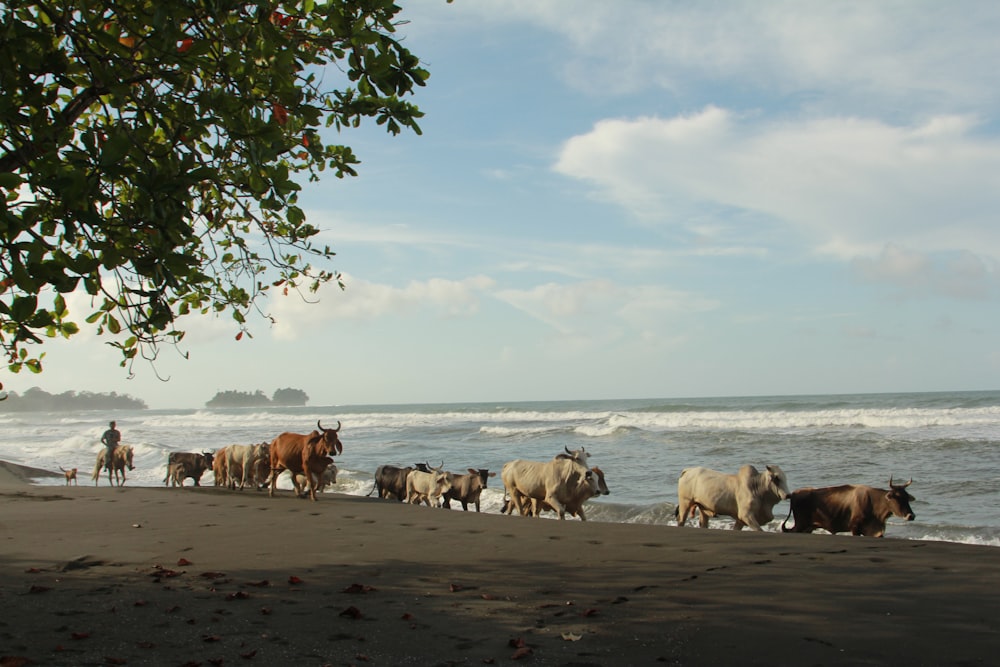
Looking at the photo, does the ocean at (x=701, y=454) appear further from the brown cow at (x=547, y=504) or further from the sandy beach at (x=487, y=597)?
the sandy beach at (x=487, y=597)

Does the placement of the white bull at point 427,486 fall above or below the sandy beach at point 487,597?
below

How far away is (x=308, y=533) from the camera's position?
377 inches

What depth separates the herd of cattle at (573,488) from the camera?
36.7ft

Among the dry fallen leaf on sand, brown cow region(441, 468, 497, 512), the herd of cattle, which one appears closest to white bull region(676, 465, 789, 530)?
the herd of cattle

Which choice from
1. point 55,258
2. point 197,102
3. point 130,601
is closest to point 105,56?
point 197,102

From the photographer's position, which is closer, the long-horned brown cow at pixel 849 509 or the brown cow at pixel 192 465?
the long-horned brown cow at pixel 849 509

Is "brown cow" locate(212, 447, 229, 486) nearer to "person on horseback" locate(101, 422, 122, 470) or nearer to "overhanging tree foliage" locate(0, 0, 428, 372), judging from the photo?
"person on horseback" locate(101, 422, 122, 470)

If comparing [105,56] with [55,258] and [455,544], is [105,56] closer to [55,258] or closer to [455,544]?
[55,258]

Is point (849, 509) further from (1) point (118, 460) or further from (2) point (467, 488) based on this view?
(1) point (118, 460)

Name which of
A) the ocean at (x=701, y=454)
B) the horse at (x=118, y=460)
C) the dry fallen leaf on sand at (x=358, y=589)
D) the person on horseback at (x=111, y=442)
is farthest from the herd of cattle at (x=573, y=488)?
the dry fallen leaf on sand at (x=358, y=589)

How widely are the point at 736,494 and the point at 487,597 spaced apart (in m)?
7.04

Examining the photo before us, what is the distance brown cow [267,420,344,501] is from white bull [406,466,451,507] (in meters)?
2.02

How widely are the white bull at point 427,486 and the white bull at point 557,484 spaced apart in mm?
1887

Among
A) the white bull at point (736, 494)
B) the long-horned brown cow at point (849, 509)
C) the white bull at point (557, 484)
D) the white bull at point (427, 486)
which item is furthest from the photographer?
the white bull at point (427, 486)
